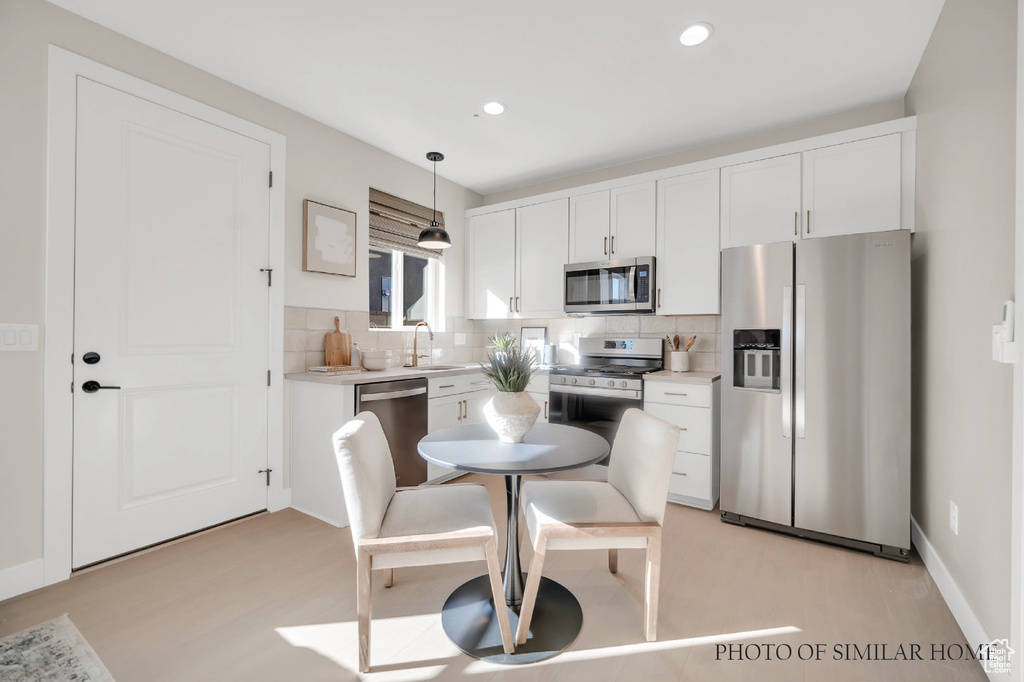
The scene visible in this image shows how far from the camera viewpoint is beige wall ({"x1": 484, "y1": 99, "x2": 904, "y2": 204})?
9.57ft

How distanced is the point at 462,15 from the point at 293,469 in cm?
282

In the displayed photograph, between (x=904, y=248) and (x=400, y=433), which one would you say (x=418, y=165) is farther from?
(x=904, y=248)

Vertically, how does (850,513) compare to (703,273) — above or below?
below

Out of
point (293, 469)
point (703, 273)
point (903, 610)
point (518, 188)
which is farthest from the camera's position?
point (518, 188)

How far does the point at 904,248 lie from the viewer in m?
2.29

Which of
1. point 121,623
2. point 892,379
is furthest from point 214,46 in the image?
point 892,379

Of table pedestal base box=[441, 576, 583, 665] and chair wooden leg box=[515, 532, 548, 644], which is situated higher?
chair wooden leg box=[515, 532, 548, 644]

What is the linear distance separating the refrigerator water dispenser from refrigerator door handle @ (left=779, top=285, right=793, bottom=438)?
0.18 feet

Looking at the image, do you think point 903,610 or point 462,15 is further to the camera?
point 462,15

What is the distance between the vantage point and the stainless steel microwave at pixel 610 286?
3.48m

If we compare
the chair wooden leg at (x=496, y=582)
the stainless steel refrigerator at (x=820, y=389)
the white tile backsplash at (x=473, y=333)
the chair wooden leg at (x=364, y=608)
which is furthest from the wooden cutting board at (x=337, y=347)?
the stainless steel refrigerator at (x=820, y=389)

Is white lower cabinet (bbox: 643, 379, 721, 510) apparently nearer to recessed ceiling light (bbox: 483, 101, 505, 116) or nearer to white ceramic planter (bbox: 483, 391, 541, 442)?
white ceramic planter (bbox: 483, 391, 541, 442)

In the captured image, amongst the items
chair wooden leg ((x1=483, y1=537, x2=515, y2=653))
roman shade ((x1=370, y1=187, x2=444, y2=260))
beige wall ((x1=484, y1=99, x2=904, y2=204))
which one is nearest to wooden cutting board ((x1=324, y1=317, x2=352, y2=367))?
roman shade ((x1=370, y1=187, x2=444, y2=260))

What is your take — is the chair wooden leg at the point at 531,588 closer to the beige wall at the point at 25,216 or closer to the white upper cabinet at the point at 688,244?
the beige wall at the point at 25,216
